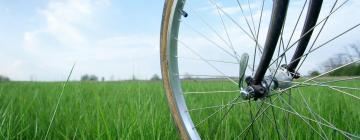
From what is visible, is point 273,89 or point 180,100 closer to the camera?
point 273,89

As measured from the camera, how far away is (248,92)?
1530 mm

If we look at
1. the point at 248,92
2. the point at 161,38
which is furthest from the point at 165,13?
the point at 248,92

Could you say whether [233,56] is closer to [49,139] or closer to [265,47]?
[265,47]

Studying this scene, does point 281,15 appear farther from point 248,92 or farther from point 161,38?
point 161,38

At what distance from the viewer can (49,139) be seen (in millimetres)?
1967

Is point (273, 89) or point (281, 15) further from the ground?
point (281, 15)

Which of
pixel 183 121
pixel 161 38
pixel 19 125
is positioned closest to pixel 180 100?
pixel 183 121

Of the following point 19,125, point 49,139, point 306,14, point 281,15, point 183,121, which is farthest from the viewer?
point 19,125

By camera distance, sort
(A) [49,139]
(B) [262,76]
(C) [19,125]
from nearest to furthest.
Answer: (B) [262,76] → (A) [49,139] → (C) [19,125]

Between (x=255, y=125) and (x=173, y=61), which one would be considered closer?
(x=173, y=61)

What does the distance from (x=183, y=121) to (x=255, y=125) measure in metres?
0.52

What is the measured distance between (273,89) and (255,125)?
0.67m

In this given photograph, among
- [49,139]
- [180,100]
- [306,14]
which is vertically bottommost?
[49,139]

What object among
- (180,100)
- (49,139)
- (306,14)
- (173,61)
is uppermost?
(306,14)
